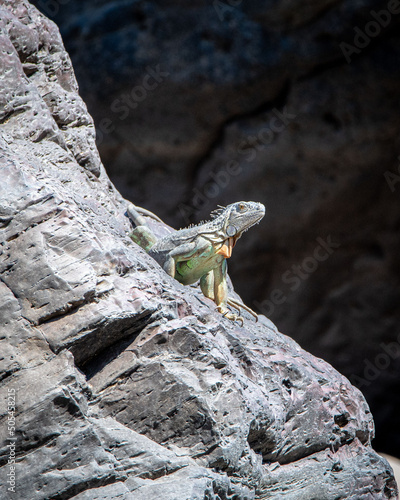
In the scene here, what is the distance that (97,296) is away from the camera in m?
3.14

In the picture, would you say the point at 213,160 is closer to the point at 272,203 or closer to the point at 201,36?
the point at 272,203

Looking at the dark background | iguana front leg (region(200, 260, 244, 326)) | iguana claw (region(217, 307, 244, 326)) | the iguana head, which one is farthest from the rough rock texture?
the dark background

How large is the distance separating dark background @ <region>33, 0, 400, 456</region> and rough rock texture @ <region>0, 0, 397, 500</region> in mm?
5542

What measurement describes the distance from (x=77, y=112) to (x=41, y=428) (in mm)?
Answer: 2879

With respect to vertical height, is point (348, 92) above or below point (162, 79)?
above

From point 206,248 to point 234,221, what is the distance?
317 millimetres

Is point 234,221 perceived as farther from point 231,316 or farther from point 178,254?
point 231,316

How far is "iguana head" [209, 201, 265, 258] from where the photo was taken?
4.58 m

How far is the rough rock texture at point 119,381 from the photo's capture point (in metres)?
2.86

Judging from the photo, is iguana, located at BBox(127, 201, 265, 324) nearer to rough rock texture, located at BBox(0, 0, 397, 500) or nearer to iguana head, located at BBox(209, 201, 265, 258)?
iguana head, located at BBox(209, 201, 265, 258)

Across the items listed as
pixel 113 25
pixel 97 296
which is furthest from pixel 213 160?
pixel 97 296

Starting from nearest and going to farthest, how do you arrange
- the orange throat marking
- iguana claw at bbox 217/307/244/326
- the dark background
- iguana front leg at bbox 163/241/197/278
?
1. iguana claw at bbox 217/307/244/326
2. iguana front leg at bbox 163/241/197/278
3. the orange throat marking
4. the dark background

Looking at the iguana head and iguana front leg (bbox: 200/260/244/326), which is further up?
the iguana head

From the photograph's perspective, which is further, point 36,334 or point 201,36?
point 201,36
